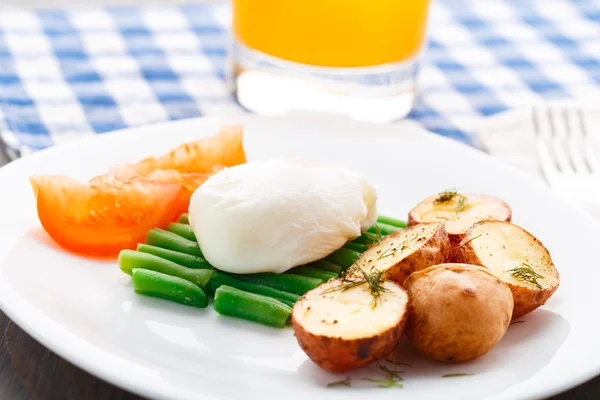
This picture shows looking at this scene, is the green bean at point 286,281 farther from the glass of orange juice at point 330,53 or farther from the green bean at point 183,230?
the glass of orange juice at point 330,53

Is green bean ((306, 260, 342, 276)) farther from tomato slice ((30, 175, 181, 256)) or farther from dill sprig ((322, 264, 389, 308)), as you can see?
tomato slice ((30, 175, 181, 256))

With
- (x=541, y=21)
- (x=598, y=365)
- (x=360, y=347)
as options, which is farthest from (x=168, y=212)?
(x=541, y=21)

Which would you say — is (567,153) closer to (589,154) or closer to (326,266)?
(589,154)

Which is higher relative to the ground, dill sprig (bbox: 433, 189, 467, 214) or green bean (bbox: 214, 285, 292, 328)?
dill sprig (bbox: 433, 189, 467, 214)

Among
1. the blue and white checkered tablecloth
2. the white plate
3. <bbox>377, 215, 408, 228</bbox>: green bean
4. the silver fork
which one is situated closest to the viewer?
the white plate

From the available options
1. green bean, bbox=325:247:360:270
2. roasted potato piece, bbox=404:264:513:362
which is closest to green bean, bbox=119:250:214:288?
green bean, bbox=325:247:360:270

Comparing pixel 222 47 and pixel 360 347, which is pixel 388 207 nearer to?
pixel 360 347

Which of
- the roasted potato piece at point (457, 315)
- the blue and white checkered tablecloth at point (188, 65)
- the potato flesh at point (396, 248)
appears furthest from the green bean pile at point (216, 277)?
the blue and white checkered tablecloth at point (188, 65)
